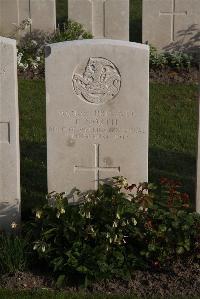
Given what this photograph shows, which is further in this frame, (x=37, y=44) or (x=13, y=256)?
(x=37, y=44)

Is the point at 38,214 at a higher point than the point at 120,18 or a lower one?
lower

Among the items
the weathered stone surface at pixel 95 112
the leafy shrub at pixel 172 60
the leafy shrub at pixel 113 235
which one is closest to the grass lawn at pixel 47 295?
the leafy shrub at pixel 113 235

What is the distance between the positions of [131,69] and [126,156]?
2.48ft

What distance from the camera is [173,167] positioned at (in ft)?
25.4

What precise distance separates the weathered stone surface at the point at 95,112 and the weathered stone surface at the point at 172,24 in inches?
261

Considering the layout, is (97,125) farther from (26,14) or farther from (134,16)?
(134,16)

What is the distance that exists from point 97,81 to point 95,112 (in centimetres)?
26

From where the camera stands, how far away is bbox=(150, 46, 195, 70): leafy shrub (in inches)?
456

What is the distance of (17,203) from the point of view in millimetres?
5898

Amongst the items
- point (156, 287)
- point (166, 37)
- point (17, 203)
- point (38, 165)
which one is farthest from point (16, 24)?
point (156, 287)

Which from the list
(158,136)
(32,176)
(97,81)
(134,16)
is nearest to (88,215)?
(97,81)

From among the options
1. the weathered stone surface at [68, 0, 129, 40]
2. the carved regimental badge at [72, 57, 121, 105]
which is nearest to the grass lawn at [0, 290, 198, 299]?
the carved regimental badge at [72, 57, 121, 105]

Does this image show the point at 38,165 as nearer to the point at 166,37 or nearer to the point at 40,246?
the point at 40,246

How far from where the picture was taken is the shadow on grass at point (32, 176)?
662cm
